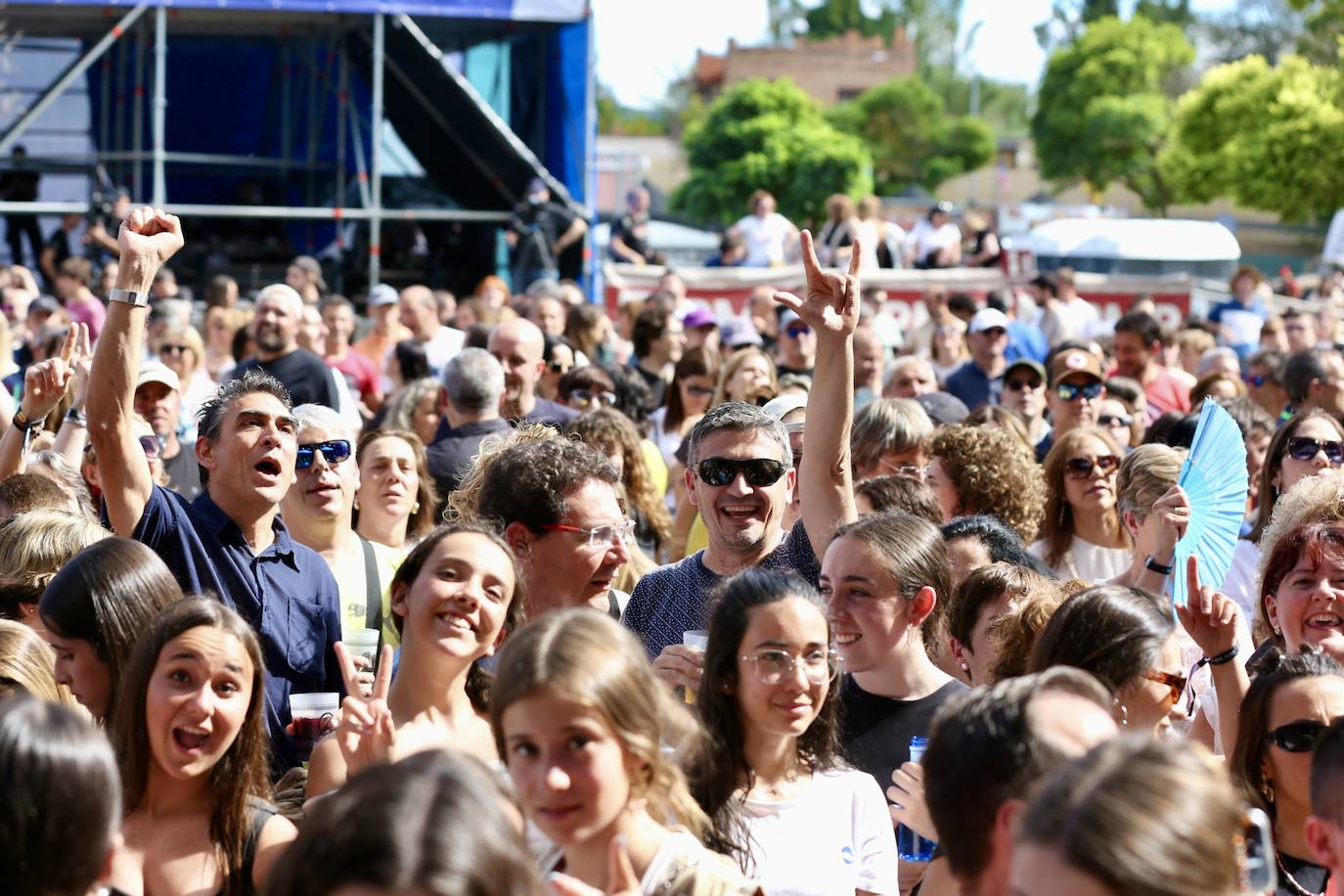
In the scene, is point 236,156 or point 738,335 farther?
point 236,156

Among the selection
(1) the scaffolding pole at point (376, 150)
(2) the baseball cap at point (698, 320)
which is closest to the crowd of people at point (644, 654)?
(2) the baseball cap at point (698, 320)

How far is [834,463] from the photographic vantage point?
4895 millimetres

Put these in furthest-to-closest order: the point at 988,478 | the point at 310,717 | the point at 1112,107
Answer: the point at 1112,107 → the point at 988,478 → the point at 310,717

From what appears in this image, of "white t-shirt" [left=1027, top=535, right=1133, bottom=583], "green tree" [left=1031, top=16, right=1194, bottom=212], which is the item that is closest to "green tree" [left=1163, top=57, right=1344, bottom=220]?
"green tree" [left=1031, top=16, right=1194, bottom=212]

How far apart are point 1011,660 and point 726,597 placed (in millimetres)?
994

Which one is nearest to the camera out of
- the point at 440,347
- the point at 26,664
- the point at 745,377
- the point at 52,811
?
the point at 52,811

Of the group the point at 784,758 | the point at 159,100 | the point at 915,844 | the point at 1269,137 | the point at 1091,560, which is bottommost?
the point at 915,844

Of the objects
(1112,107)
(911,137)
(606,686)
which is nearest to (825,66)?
(911,137)

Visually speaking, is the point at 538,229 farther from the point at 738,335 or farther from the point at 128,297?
the point at 128,297

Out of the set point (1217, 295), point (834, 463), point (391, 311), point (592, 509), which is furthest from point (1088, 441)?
point (1217, 295)

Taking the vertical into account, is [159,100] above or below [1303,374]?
above

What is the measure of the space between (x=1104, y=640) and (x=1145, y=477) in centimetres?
228

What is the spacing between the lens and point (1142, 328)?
432 inches

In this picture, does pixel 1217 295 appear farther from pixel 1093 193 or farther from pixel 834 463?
pixel 1093 193
